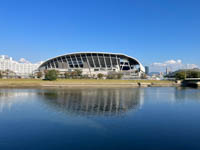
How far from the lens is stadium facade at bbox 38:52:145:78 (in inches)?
3140

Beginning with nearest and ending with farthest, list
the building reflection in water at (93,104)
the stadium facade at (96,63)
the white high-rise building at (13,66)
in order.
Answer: the building reflection in water at (93,104), the stadium facade at (96,63), the white high-rise building at (13,66)

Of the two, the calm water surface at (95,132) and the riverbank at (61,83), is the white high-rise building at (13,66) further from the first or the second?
the calm water surface at (95,132)

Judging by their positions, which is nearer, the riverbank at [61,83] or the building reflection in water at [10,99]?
the building reflection in water at [10,99]

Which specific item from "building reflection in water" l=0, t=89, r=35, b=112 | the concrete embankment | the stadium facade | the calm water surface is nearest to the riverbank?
the concrete embankment

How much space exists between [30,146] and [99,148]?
3.28 meters

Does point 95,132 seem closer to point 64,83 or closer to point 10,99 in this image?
point 10,99

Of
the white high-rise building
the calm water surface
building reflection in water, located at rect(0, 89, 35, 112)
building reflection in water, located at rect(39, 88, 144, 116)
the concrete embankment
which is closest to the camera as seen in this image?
the calm water surface

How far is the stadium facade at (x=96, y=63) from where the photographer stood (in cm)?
7975

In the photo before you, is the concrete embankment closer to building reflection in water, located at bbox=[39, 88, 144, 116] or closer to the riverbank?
the riverbank

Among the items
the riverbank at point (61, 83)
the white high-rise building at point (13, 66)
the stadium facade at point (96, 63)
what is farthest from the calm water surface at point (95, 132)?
the white high-rise building at point (13, 66)

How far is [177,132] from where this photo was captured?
9727 millimetres

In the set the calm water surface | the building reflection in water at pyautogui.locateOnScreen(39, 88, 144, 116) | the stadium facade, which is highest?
the stadium facade

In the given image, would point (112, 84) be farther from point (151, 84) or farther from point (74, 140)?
point (74, 140)

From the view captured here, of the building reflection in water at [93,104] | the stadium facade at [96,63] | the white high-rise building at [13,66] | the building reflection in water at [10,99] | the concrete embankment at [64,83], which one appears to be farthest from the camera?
the white high-rise building at [13,66]
